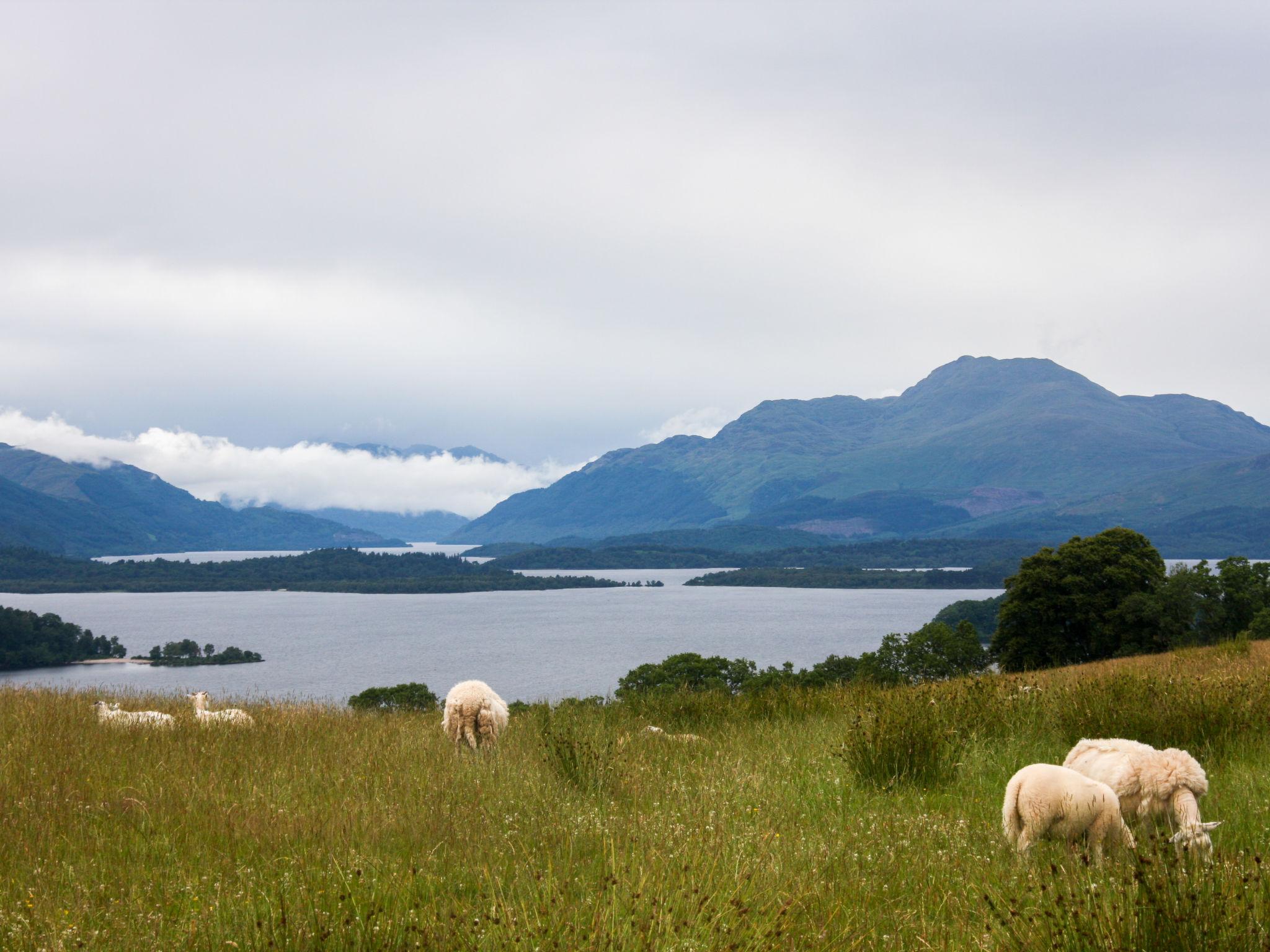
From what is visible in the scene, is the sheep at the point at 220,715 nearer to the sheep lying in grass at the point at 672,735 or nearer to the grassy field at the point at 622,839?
the grassy field at the point at 622,839

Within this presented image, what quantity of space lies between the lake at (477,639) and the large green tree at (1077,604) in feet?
111

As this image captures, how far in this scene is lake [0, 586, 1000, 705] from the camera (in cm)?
9862

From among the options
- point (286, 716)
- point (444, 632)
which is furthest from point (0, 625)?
point (286, 716)

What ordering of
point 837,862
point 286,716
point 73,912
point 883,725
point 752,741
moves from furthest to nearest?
point 286,716 → point 752,741 → point 883,725 → point 837,862 → point 73,912

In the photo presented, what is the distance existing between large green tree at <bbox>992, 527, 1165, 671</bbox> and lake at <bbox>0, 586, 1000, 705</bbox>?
Answer: 111ft

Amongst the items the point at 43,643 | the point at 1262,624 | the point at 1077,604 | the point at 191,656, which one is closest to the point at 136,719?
the point at 1077,604

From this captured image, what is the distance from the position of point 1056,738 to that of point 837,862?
14.4ft

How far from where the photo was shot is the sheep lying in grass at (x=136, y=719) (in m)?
9.87

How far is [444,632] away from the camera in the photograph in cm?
15450

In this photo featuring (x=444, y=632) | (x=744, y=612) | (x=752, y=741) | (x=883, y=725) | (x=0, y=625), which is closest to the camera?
(x=883, y=725)

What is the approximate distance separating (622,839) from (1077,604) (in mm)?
47946

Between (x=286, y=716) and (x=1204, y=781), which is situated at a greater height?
(x=1204, y=781)

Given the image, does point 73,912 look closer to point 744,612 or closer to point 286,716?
point 286,716

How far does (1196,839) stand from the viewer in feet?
15.2
